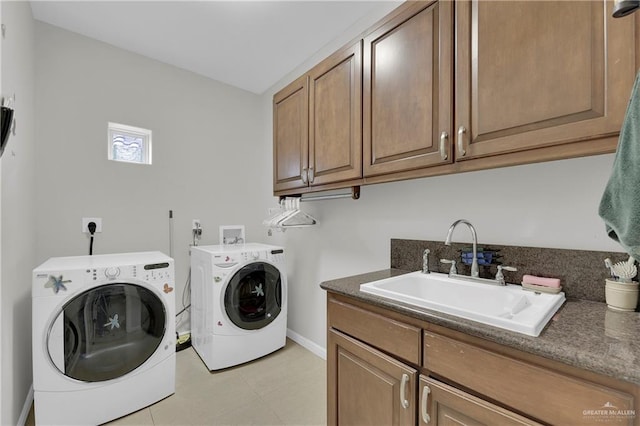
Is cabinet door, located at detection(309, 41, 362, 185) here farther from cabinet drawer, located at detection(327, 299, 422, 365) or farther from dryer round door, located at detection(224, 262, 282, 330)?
dryer round door, located at detection(224, 262, 282, 330)

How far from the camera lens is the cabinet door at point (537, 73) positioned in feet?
2.69

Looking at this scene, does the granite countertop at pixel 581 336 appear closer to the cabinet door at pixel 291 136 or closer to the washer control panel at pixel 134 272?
the cabinet door at pixel 291 136

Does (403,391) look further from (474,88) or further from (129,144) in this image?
(129,144)

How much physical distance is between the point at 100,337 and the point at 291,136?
1.81 m

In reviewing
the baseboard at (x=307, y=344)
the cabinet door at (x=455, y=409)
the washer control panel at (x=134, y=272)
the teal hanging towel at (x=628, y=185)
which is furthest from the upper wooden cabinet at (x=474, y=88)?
the baseboard at (x=307, y=344)

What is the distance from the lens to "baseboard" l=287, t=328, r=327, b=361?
2436 millimetres

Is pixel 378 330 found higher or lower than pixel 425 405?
higher

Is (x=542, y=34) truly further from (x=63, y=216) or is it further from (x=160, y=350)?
(x=63, y=216)

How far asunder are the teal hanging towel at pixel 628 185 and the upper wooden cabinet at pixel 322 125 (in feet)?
3.38

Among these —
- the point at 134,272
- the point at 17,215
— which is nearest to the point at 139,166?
the point at 17,215

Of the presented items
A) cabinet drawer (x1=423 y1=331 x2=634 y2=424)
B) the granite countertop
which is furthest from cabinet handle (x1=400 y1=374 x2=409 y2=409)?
the granite countertop

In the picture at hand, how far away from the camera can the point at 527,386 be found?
29.8 inches

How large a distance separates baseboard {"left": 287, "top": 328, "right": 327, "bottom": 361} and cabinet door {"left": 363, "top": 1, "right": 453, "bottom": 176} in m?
1.71

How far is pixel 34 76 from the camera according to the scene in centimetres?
202
